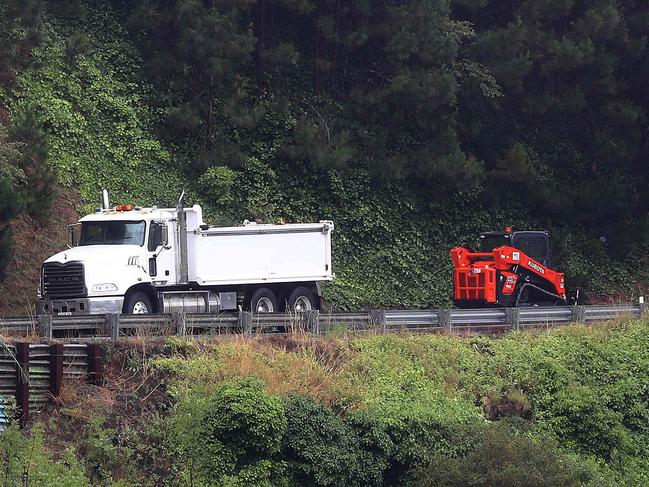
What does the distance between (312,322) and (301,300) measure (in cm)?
536

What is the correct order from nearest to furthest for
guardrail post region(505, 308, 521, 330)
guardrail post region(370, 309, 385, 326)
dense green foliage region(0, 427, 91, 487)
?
dense green foliage region(0, 427, 91, 487) → guardrail post region(370, 309, 385, 326) → guardrail post region(505, 308, 521, 330)

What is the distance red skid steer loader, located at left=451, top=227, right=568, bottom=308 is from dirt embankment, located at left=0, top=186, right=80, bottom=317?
11024mm

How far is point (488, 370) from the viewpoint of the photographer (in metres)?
25.8

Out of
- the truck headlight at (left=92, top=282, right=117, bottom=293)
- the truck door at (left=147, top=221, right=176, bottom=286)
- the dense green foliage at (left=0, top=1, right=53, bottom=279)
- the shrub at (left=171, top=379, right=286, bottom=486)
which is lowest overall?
the shrub at (left=171, top=379, right=286, bottom=486)

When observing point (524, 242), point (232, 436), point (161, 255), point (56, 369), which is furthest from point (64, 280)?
point (524, 242)

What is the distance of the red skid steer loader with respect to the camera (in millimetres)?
33156

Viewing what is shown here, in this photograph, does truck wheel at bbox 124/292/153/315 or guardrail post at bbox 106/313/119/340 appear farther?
truck wheel at bbox 124/292/153/315

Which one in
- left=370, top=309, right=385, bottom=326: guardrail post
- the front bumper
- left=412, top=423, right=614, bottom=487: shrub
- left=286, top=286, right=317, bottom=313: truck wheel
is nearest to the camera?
left=412, top=423, right=614, bottom=487: shrub

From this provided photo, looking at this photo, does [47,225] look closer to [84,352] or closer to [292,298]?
[292,298]

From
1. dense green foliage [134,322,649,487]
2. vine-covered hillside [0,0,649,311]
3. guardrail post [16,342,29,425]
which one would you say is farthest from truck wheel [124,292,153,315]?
guardrail post [16,342,29,425]

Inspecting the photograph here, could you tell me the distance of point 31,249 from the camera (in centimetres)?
3322

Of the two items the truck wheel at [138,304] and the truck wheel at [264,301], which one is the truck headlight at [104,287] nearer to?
the truck wheel at [138,304]

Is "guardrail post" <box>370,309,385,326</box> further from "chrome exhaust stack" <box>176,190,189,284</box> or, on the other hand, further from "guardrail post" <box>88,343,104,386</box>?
"guardrail post" <box>88,343,104,386</box>

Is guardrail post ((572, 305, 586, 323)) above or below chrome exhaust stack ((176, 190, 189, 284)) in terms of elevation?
below
